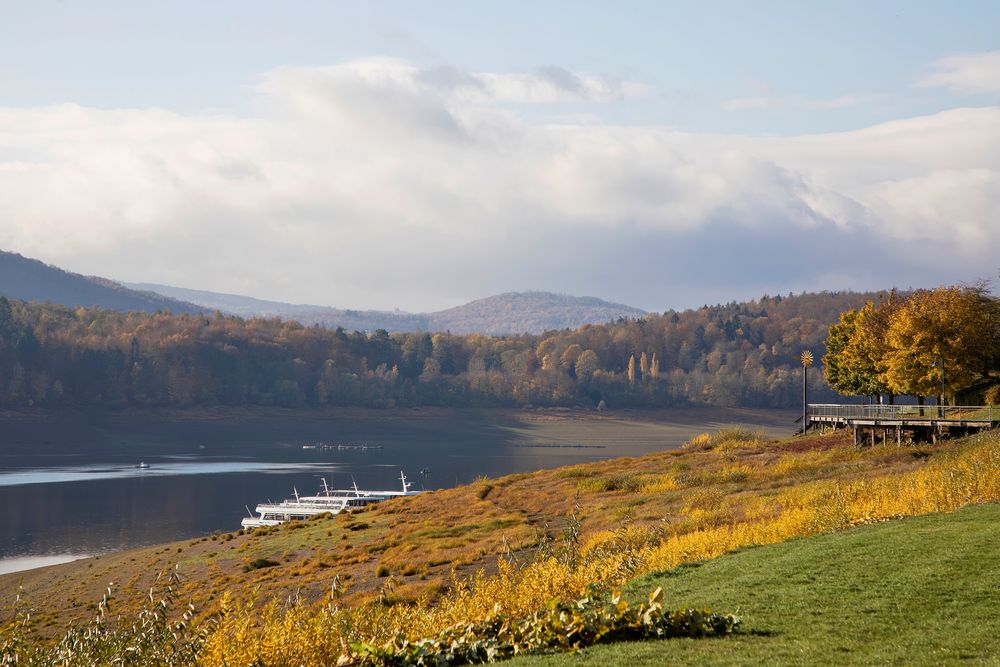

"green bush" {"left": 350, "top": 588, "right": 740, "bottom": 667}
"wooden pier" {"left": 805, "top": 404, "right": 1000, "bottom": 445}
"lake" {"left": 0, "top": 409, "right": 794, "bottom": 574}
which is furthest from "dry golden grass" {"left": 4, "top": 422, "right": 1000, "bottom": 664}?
"lake" {"left": 0, "top": 409, "right": 794, "bottom": 574}

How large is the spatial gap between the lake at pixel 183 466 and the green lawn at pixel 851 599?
2005 inches

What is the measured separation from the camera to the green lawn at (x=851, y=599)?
11.0 m

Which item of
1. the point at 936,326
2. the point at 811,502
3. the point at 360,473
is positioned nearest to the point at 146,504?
the point at 360,473

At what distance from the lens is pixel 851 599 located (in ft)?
45.0

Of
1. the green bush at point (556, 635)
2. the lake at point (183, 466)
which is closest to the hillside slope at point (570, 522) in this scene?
the green bush at point (556, 635)

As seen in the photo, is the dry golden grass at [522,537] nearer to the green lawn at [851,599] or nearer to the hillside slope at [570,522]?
the hillside slope at [570,522]

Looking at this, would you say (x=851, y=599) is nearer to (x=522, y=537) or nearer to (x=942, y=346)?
(x=522, y=537)

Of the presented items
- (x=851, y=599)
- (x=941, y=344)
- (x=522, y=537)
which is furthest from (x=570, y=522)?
(x=941, y=344)

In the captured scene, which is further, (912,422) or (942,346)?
(942,346)

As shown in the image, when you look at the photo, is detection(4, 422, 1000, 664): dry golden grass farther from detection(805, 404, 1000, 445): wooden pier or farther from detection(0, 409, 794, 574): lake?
detection(0, 409, 794, 574): lake

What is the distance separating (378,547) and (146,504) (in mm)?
51500

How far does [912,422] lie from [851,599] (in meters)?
39.0

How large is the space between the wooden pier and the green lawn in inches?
1160

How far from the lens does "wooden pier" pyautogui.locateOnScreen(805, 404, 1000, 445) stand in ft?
155
